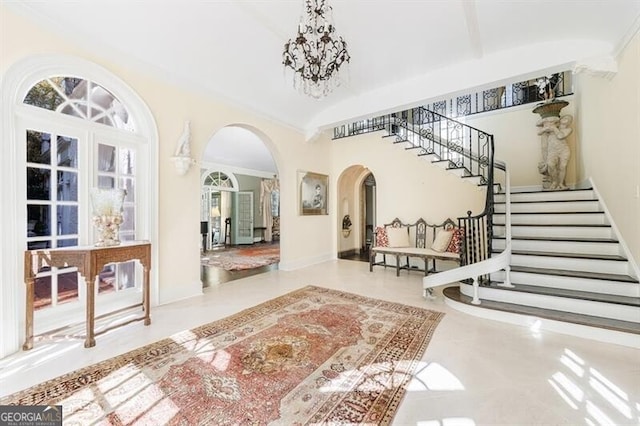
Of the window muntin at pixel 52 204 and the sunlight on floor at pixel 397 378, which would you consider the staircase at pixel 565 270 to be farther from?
the window muntin at pixel 52 204

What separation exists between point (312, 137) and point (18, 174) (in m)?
4.53

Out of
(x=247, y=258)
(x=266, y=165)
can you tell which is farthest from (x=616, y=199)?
(x=266, y=165)

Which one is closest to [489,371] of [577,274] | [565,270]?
[577,274]

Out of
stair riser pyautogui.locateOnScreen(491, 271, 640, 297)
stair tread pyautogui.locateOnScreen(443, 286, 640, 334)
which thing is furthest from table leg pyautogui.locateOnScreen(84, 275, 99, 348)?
stair riser pyautogui.locateOnScreen(491, 271, 640, 297)

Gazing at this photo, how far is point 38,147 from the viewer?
254 cm

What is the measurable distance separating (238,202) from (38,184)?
7.25 m

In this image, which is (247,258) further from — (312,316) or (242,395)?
(242,395)

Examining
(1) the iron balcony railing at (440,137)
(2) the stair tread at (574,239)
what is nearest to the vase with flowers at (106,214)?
(2) the stair tread at (574,239)

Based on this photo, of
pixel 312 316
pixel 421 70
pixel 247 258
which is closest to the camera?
pixel 312 316

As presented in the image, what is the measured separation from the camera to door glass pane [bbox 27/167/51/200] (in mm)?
2494

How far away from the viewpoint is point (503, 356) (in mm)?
2223

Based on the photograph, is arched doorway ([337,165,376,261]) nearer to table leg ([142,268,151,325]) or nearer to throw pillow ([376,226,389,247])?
throw pillow ([376,226,389,247])

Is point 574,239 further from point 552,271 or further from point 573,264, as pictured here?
point 552,271

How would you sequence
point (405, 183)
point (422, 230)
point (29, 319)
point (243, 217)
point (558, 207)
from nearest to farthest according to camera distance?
point (29, 319) < point (558, 207) < point (422, 230) < point (405, 183) < point (243, 217)
